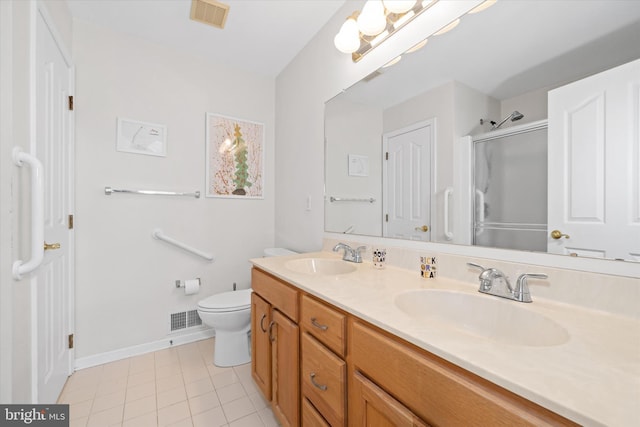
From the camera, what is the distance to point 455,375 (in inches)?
20.6

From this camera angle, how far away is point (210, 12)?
5.84 feet

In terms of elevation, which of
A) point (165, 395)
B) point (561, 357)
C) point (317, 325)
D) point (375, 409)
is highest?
point (561, 357)

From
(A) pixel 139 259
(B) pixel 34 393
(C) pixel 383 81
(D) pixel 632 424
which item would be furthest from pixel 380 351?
(A) pixel 139 259

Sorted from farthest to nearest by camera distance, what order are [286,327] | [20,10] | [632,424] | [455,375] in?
1. [286,327]
2. [20,10]
3. [455,375]
4. [632,424]

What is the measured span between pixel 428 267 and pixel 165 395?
1.70 meters

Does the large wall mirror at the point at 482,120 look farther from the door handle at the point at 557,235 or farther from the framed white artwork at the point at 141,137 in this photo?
the framed white artwork at the point at 141,137

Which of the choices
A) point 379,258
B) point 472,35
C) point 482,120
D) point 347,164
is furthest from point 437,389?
point 347,164

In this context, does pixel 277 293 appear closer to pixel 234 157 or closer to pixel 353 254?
pixel 353 254

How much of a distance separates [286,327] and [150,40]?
2.42 metres

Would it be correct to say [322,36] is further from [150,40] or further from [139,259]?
[139,259]

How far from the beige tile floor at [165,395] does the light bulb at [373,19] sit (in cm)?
211

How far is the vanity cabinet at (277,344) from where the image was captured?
109cm

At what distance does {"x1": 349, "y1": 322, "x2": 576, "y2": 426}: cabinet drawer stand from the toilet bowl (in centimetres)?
128

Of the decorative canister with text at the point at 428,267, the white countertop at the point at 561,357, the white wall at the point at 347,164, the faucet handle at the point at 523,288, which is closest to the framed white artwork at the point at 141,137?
the white wall at the point at 347,164
